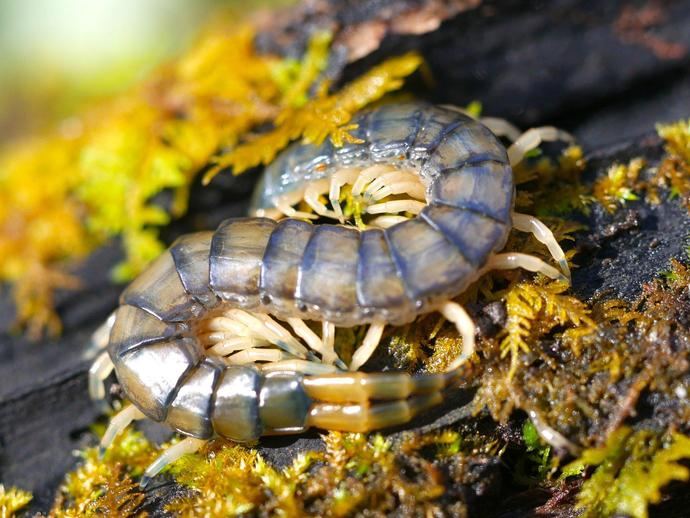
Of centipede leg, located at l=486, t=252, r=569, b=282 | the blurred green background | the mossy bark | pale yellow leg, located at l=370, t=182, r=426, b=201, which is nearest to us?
centipede leg, located at l=486, t=252, r=569, b=282

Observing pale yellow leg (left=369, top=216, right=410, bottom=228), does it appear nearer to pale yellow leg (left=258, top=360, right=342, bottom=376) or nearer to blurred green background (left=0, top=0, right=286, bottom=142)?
pale yellow leg (left=258, top=360, right=342, bottom=376)

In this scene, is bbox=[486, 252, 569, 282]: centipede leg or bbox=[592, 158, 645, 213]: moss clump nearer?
bbox=[486, 252, 569, 282]: centipede leg

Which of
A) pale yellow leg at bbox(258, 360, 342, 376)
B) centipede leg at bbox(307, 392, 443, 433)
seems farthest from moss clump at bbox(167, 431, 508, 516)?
pale yellow leg at bbox(258, 360, 342, 376)

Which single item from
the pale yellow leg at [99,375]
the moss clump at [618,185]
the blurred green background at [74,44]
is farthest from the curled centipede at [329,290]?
the blurred green background at [74,44]

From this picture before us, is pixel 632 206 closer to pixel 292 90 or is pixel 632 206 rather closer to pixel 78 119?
pixel 292 90

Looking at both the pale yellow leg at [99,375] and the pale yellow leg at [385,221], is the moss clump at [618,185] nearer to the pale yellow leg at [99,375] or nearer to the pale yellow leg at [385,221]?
the pale yellow leg at [385,221]

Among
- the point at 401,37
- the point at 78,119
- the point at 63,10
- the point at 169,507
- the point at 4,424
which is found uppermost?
the point at 63,10

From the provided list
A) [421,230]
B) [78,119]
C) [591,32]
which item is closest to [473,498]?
[421,230]
